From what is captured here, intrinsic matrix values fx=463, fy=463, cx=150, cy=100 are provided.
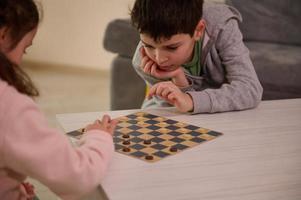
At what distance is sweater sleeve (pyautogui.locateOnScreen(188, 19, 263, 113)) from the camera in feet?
3.98

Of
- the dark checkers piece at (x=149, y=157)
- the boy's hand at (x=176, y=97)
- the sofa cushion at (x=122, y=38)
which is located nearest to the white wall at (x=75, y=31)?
the sofa cushion at (x=122, y=38)

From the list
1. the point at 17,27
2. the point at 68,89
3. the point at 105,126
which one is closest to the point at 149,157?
the point at 105,126

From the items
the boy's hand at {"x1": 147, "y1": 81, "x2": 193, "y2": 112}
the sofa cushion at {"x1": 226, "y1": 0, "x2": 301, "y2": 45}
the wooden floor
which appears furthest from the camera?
the wooden floor

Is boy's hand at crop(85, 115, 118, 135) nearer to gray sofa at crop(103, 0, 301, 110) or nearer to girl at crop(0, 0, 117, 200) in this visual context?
girl at crop(0, 0, 117, 200)

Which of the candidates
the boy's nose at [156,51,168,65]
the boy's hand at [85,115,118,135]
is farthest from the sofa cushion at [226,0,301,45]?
the boy's hand at [85,115,118,135]

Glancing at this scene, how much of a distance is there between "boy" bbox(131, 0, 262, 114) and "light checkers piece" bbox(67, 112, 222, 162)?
9 centimetres

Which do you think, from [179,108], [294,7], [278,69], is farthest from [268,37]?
[179,108]

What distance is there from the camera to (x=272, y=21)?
2.43 metres

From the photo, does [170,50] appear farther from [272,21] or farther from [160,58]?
[272,21]

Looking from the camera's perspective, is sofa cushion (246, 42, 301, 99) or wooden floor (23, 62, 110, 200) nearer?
sofa cushion (246, 42, 301, 99)

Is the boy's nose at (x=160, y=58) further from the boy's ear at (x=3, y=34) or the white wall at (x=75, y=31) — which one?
the white wall at (x=75, y=31)

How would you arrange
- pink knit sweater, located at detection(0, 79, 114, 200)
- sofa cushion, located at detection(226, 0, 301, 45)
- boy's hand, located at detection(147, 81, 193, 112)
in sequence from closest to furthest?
pink knit sweater, located at detection(0, 79, 114, 200) < boy's hand, located at detection(147, 81, 193, 112) < sofa cushion, located at detection(226, 0, 301, 45)

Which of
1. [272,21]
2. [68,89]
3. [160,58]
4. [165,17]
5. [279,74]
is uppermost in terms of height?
[165,17]

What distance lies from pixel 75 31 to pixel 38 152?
277 cm
